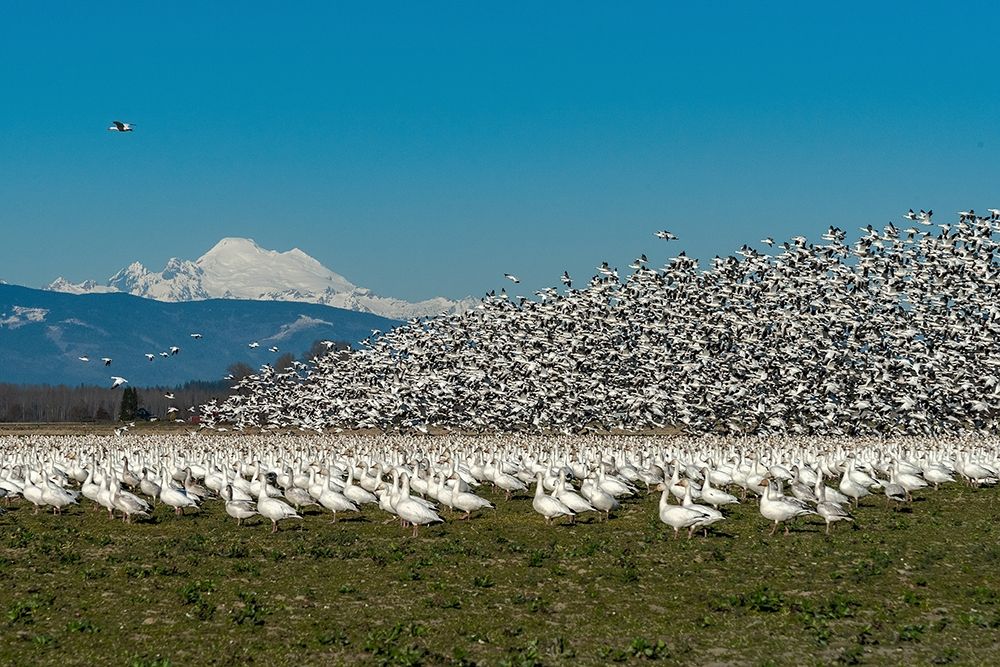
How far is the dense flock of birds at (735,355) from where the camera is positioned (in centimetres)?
7531

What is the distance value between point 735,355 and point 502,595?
64.4 meters

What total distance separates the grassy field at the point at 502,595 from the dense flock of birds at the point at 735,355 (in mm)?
46467

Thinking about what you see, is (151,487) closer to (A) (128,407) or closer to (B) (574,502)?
(B) (574,502)

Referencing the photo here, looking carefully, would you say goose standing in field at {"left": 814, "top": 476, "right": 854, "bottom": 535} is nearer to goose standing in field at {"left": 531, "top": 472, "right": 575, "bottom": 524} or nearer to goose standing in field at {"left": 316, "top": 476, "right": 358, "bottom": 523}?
goose standing in field at {"left": 531, "top": 472, "right": 575, "bottom": 524}

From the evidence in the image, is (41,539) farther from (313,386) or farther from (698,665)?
(313,386)

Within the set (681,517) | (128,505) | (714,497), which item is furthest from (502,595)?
(128,505)

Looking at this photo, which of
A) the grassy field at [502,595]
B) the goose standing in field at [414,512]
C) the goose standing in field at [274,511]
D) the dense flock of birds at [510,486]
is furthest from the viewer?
the dense flock of birds at [510,486]

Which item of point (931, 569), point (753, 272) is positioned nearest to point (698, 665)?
point (931, 569)

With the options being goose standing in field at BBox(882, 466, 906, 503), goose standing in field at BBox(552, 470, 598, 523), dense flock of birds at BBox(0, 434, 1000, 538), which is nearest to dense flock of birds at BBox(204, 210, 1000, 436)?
dense flock of birds at BBox(0, 434, 1000, 538)

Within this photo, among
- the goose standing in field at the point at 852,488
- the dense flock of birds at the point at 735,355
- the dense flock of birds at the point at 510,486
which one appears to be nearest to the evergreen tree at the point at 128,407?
the dense flock of birds at the point at 735,355

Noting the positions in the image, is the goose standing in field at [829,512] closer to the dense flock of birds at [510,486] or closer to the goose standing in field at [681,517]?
the dense flock of birds at [510,486]

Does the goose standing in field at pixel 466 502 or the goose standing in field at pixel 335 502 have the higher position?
the goose standing in field at pixel 466 502

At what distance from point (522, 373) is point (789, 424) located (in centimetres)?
2011

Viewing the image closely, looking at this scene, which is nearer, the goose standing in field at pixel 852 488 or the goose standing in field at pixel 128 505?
the goose standing in field at pixel 128 505
